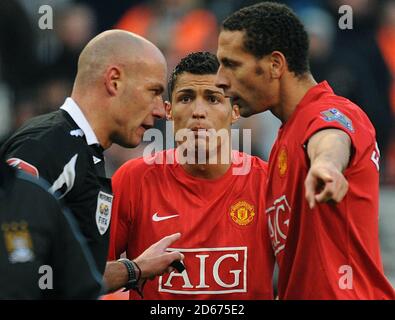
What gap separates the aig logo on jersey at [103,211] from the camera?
4035 millimetres

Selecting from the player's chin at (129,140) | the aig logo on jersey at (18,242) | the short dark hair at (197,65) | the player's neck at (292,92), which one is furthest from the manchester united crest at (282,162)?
the aig logo on jersey at (18,242)

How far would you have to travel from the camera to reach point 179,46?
8414mm

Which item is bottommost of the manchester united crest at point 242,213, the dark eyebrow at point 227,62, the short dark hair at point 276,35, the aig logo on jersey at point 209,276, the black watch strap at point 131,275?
the aig logo on jersey at point 209,276

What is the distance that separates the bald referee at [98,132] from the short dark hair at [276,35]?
0.52 m

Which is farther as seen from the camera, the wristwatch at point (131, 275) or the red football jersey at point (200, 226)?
the red football jersey at point (200, 226)

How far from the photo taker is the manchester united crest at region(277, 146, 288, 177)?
13.4 feet

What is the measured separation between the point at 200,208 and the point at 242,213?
0.24 meters

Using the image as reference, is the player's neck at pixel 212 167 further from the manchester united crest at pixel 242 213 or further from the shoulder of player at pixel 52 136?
the shoulder of player at pixel 52 136

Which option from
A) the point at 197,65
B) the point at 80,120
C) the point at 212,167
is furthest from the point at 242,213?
the point at 80,120

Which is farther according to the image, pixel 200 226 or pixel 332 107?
pixel 200 226

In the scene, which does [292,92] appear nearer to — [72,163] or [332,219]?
[332,219]

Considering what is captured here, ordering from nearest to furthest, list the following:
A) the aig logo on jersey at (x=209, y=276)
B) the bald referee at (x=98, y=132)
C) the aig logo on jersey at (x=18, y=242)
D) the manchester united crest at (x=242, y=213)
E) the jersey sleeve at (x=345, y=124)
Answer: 1. the aig logo on jersey at (x=18, y=242)
2. the jersey sleeve at (x=345, y=124)
3. the bald referee at (x=98, y=132)
4. the aig logo on jersey at (x=209, y=276)
5. the manchester united crest at (x=242, y=213)

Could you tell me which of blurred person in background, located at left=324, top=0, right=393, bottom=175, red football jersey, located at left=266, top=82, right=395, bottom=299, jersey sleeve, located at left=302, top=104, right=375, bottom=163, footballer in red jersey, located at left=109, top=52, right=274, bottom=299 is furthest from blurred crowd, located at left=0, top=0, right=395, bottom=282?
jersey sleeve, located at left=302, top=104, right=375, bottom=163

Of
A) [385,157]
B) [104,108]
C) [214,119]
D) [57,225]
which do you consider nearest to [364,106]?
[385,157]
